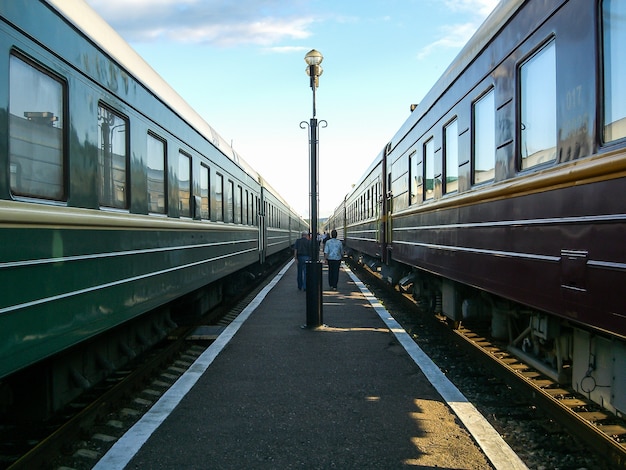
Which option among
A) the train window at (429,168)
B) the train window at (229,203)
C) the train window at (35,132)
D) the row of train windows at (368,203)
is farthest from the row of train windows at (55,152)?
the row of train windows at (368,203)

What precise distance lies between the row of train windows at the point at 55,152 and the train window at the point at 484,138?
11.2ft

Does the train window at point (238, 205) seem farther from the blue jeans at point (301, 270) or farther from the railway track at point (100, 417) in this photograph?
the railway track at point (100, 417)

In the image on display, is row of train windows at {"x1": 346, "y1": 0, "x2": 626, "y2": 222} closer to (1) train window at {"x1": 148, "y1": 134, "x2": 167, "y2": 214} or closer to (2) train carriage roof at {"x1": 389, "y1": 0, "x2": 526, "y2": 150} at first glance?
(2) train carriage roof at {"x1": 389, "y1": 0, "x2": 526, "y2": 150}

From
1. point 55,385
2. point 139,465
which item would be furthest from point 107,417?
point 139,465

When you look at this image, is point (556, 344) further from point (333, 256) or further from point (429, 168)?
point (333, 256)

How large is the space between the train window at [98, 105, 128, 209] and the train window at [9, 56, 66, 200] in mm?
722

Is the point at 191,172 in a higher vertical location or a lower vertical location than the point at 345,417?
higher

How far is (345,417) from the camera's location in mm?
4758

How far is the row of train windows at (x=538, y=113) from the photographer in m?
3.26

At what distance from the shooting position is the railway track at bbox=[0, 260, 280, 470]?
3.88m

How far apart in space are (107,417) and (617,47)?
15.2 ft

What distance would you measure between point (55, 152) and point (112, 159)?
113 cm

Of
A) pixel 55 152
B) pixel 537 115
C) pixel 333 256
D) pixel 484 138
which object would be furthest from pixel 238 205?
pixel 537 115

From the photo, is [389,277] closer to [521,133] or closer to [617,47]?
[521,133]
